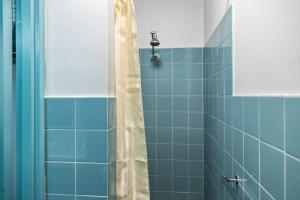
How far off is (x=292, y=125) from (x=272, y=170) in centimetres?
19

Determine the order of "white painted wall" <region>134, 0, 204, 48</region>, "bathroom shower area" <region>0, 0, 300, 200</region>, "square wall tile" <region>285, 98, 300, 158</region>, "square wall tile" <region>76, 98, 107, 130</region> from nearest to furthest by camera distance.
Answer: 1. "square wall tile" <region>285, 98, 300, 158</region>
2. "bathroom shower area" <region>0, 0, 300, 200</region>
3. "square wall tile" <region>76, 98, 107, 130</region>
4. "white painted wall" <region>134, 0, 204, 48</region>

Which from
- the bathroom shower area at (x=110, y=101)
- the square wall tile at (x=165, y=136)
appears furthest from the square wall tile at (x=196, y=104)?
the bathroom shower area at (x=110, y=101)

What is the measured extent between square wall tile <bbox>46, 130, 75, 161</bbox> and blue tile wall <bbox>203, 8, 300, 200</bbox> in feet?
2.48

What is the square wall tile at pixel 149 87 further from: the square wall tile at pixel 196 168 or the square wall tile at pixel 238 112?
the square wall tile at pixel 238 112

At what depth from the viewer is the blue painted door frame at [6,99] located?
0.98 metres

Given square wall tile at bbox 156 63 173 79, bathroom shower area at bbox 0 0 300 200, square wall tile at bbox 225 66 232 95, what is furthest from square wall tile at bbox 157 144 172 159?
square wall tile at bbox 225 66 232 95

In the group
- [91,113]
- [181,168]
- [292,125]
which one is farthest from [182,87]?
[292,125]

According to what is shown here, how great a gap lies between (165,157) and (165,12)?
4.54 ft

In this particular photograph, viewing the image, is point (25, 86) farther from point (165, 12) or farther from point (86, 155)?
point (165, 12)

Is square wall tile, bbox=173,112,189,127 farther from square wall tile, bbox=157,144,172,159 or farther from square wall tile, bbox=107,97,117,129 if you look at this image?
square wall tile, bbox=107,97,117,129

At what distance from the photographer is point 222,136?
4.66 feet

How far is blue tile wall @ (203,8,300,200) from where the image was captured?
1.98 ft

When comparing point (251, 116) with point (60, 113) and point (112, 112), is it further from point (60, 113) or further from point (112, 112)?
point (60, 113)

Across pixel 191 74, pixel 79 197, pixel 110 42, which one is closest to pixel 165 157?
pixel 191 74
